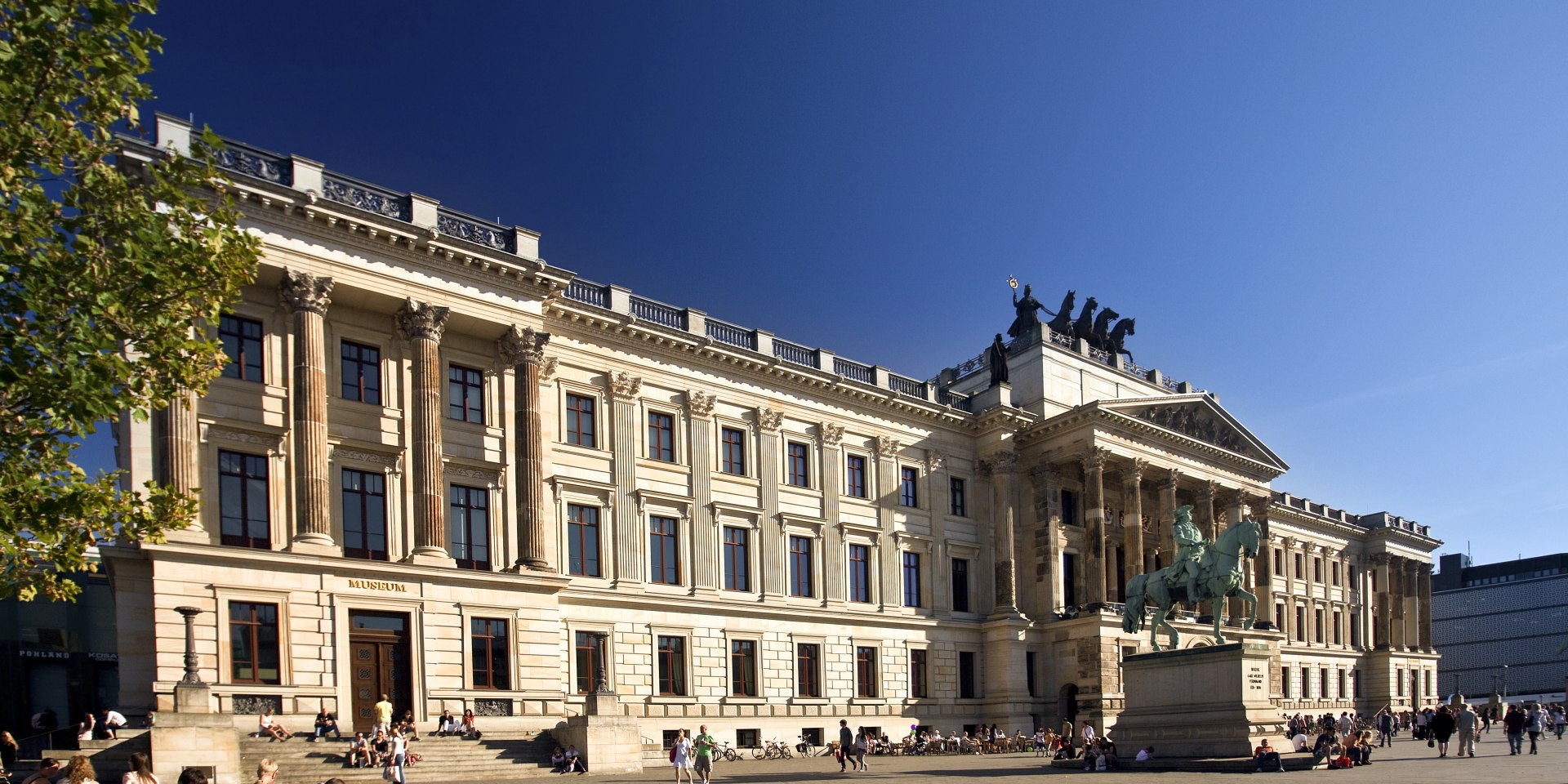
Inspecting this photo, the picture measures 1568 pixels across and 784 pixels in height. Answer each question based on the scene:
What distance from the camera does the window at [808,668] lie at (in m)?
43.0

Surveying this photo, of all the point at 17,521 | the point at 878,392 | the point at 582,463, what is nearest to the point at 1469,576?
the point at 878,392

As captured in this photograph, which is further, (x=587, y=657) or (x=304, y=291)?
(x=587, y=657)

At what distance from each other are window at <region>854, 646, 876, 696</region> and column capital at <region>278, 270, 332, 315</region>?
24438 millimetres

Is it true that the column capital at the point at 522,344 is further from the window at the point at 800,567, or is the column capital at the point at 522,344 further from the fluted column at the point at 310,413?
the window at the point at 800,567

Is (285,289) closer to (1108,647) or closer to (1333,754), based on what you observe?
(1333,754)

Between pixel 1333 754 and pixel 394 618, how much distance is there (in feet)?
83.8

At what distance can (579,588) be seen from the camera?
36.8 metres

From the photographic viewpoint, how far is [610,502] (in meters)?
38.4

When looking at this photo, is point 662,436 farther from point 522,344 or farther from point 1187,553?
point 1187,553

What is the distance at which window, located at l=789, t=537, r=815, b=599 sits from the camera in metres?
44.0

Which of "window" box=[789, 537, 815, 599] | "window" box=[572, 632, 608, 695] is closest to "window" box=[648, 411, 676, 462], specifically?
"window" box=[789, 537, 815, 599]

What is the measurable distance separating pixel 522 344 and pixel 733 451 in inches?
414

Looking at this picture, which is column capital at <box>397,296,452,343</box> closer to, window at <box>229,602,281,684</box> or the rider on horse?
window at <box>229,602,281,684</box>

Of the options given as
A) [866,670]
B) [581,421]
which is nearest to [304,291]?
[581,421]
